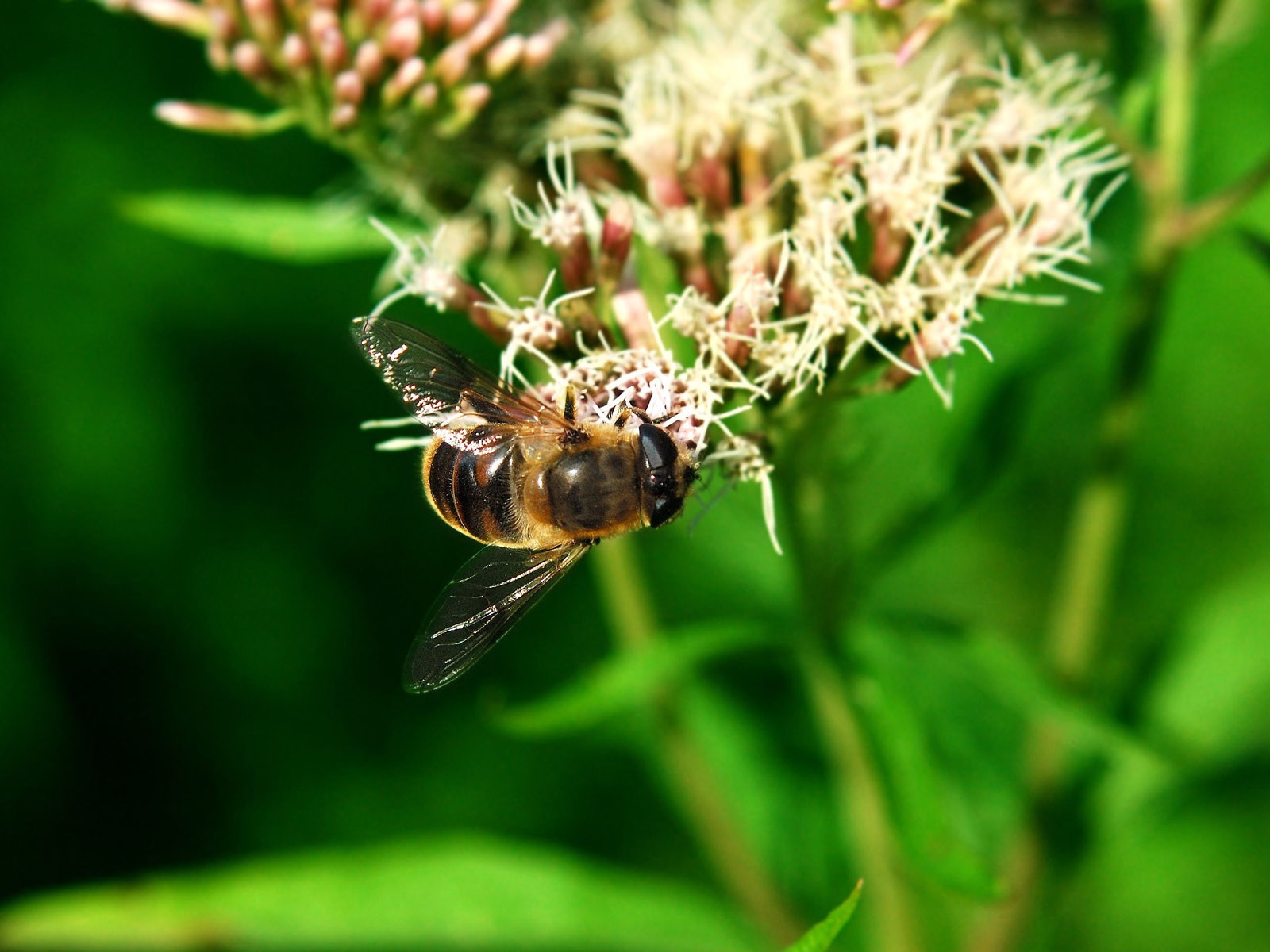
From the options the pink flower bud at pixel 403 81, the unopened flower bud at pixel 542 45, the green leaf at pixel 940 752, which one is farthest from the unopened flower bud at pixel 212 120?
the green leaf at pixel 940 752

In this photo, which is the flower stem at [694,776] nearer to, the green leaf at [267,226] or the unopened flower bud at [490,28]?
the green leaf at [267,226]

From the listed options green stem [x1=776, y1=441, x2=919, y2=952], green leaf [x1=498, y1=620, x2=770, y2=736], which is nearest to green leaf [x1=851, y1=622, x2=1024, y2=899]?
green stem [x1=776, y1=441, x2=919, y2=952]

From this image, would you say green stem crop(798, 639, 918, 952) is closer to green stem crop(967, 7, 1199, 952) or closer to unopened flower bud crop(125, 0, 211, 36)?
green stem crop(967, 7, 1199, 952)

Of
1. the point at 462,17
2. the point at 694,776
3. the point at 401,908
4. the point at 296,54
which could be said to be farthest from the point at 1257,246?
the point at 401,908

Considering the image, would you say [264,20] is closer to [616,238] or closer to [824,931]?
[616,238]

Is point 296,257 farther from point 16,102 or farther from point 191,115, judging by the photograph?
point 16,102
